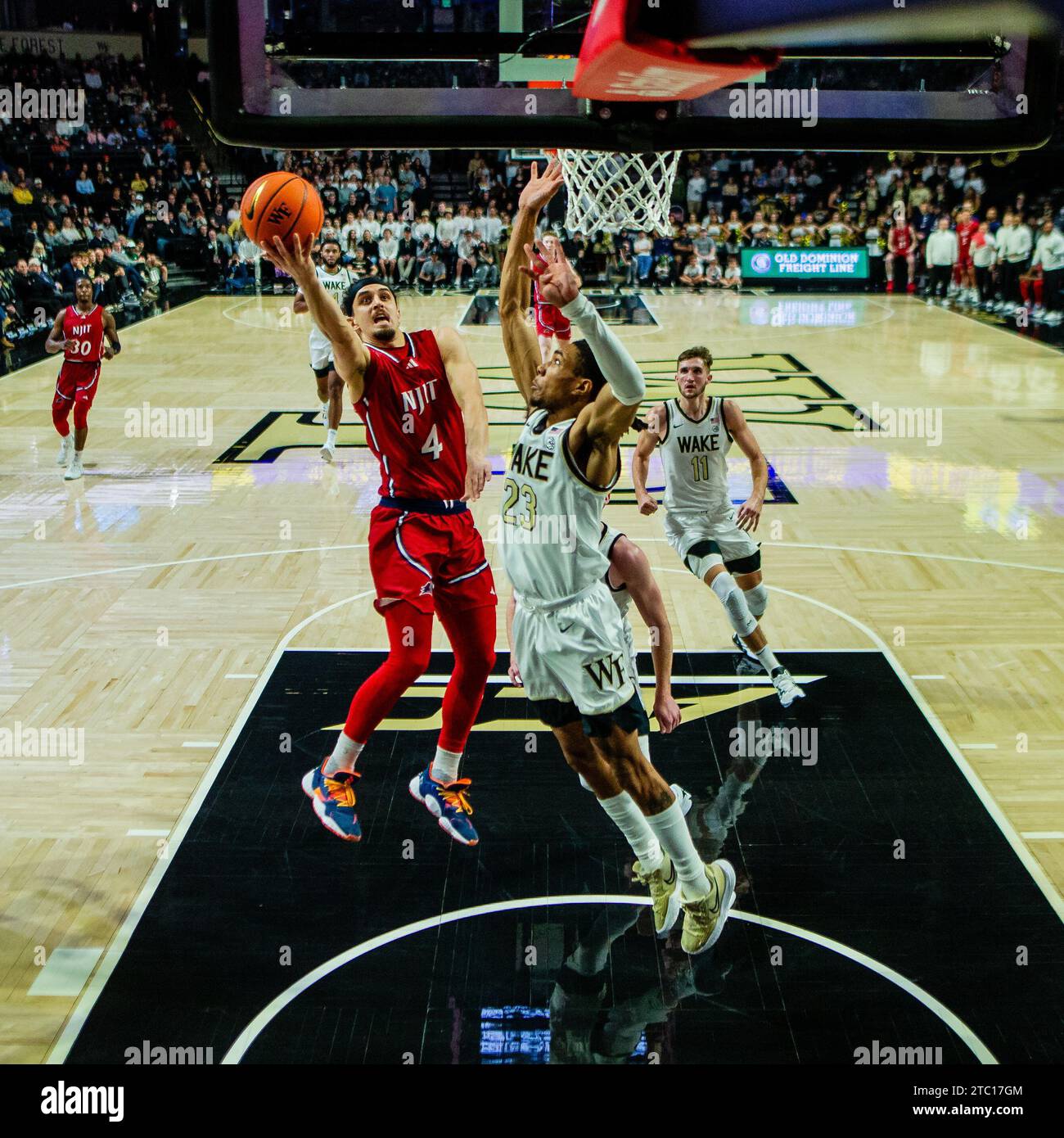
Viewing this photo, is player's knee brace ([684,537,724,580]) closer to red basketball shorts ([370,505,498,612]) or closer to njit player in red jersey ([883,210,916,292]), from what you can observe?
red basketball shorts ([370,505,498,612])

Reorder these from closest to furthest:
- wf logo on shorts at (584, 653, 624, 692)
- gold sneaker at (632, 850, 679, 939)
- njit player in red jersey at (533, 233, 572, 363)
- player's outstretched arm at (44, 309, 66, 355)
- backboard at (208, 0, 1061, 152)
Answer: backboard at (208, 0, 1061, 152) < wf logo on shorts at (584, 653, 624, 692) < gold sneaker at (632, 850, 679, 939) < njit player in red jersey at (533, 233, 572, 363) < player's outstretched arm at (44, 309, 66, 355)

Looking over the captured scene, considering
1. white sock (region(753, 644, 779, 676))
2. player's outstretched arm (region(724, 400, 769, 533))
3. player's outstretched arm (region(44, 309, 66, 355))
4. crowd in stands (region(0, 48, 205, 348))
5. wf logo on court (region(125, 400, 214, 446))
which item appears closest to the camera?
white sock (region(753, 644, 779, 676))

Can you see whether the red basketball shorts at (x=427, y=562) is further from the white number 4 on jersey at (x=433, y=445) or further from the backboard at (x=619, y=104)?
the backboard at (x=619, y=104)

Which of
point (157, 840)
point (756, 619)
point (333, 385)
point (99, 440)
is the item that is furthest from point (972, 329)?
point (157, 840)

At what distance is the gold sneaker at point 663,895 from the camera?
4.32 meters

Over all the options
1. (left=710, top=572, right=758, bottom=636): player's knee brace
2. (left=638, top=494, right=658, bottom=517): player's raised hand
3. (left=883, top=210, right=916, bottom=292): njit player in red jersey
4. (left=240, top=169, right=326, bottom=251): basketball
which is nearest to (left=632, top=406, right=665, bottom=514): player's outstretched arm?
(left=638, top=494, right=658, bottom=517): player's raised hand

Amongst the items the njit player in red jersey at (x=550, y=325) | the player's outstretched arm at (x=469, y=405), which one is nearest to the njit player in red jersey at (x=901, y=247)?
the njit player in red jersey at (x=550, y=325)

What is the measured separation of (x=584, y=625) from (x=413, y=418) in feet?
4.28

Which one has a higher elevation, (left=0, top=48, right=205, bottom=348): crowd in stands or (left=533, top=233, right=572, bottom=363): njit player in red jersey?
(left=0, top=48, right=205, bottom=348): crowd in stands

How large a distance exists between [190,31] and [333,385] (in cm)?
2128

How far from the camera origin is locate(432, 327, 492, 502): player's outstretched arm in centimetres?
482

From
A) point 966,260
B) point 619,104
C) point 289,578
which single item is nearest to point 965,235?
point 966,260

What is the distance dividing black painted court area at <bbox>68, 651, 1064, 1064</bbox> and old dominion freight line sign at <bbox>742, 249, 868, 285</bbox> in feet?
68.3

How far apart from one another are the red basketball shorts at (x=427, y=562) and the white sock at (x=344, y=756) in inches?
22.2
